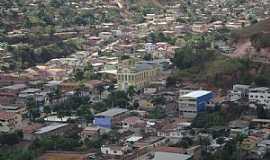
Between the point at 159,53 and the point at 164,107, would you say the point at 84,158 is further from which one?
the point at 159,53

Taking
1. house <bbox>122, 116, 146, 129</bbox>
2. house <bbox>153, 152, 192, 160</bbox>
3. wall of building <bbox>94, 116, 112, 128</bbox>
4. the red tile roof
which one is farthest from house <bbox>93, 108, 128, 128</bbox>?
house <bbox>153, 152, 192, 160</bbox>

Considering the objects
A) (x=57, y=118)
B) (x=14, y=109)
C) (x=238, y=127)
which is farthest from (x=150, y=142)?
(x=14, y=109)

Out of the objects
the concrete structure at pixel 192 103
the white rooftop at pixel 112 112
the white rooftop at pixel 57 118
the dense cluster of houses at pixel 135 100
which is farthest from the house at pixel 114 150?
the concrete structure at pixel 192 103

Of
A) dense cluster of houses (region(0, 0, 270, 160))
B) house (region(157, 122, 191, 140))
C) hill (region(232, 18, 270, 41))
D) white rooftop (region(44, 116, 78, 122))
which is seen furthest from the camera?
hill (region(232, 18, 270, 41))

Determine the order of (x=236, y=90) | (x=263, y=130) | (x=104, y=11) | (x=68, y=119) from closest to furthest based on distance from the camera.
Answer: (x=263, y=130) < (x=68, y=119) < (x=236, y=90) < (x=104, y=11)

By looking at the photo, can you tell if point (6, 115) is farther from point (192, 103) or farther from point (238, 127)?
point (238, 127)

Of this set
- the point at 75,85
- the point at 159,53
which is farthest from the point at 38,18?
the point at 75,85

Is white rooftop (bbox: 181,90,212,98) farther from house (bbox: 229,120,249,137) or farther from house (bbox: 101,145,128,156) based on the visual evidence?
house (bbox: 101,145,128,156)

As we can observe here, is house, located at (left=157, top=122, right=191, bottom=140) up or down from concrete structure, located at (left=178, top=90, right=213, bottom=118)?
down
